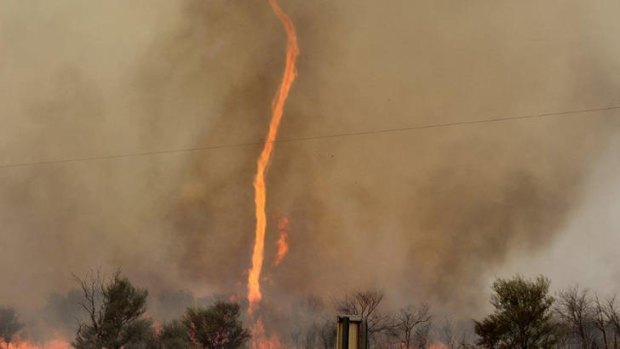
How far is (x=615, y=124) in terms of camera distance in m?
36.4

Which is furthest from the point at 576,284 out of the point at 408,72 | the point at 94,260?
the point at 94,260

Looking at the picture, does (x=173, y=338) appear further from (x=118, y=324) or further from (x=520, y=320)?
(x=520, y=320)

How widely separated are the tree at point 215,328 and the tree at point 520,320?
46.1 ft

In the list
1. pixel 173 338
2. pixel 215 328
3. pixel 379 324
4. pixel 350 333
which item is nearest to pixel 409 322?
pixel 379 324

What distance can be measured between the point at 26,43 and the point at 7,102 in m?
4.72

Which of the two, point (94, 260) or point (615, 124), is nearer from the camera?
point (615, 124)

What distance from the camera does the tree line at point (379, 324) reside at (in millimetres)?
27719

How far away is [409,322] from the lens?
35.5m

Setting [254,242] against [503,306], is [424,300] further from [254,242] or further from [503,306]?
[254,242]

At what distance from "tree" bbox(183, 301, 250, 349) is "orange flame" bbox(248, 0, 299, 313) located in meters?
3.43

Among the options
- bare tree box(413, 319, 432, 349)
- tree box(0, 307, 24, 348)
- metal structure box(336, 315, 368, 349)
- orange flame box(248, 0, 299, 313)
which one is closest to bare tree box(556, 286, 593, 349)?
bare tree box(413, 319, 432, 349)

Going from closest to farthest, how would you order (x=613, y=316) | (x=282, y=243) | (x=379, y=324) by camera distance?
1. (x=613, y=316)
2. (x=379, y=324)
3. (x=282, y=243)

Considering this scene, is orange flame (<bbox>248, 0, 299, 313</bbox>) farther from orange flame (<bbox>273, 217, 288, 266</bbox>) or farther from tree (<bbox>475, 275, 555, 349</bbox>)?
tree (<bbox>475, 275, 555, 349</bbox>)

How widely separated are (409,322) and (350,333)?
28.5 metres
